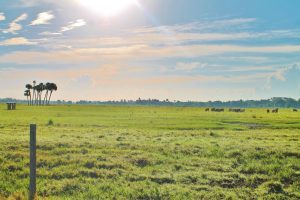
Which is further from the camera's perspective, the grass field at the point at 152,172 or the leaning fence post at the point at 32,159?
the grass field at the point at 152,172

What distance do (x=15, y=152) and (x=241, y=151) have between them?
47.4 ft

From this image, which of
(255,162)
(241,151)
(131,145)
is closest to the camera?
(255,162)

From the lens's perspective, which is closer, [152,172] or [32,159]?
[32,159]

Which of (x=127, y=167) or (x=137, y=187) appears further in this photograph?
(x=127, y=167)

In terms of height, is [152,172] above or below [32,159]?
below

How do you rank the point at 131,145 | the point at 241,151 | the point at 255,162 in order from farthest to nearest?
1. the point at 131,145
2. the point at 241,151
3. the point at 255,162

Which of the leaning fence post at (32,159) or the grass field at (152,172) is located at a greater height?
the leaning fence post at (32,159)

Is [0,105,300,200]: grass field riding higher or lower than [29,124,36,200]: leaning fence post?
lower

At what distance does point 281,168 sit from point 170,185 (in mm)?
7296

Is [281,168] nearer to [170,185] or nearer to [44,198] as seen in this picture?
[170,185]

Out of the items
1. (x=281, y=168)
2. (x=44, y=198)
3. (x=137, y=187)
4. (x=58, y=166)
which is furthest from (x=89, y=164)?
(x=281, y=168)

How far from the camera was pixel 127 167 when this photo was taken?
2047 cm

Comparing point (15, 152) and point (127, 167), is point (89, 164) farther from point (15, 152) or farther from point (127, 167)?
point (15, 152)

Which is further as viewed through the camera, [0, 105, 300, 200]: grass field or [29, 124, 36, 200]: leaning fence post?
[0, 105, 300, 200]: grass field
